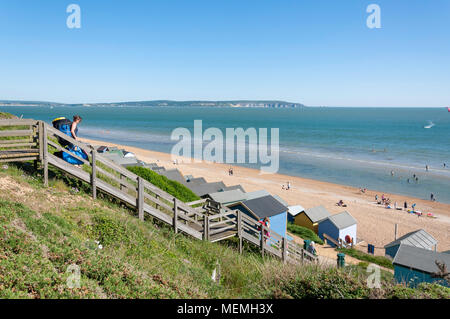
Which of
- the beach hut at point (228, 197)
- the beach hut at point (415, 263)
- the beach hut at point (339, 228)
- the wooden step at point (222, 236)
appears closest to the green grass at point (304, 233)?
the beach hut at point (339, 228)

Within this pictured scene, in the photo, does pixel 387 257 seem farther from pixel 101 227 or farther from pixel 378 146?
pixel 378 146

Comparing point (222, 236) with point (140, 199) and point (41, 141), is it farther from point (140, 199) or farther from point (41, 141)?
point (41, 141)

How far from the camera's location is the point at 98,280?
16.5 feet

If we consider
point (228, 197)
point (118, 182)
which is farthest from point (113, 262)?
point (228, 197)

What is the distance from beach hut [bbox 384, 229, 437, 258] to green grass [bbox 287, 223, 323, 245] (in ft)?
14.0

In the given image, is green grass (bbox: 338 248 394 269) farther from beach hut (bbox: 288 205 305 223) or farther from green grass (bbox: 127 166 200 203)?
green grass (bbox: 127 166 200 203)

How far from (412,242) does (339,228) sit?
448cm

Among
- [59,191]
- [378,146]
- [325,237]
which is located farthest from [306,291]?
[378,146]

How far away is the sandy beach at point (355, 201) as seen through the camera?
27.1 m

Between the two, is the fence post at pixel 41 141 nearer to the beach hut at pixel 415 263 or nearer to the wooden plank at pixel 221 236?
the wooden plank at pixel 221 236

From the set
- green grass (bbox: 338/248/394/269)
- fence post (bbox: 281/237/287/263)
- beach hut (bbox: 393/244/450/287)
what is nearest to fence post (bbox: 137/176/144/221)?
fence post (bbox: 281/237/287/263)

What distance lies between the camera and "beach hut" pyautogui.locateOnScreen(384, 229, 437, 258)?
20170mm

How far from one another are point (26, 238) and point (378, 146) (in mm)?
79241

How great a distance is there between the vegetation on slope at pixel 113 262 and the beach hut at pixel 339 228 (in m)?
16.5
